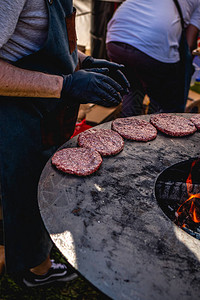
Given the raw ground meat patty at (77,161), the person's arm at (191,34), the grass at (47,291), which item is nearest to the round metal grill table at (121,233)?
the raw ground meat patty at (77,161)

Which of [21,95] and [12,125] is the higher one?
[21,95]

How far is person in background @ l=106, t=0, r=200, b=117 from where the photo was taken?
2.86 metres

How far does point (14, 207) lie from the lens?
1.83 m

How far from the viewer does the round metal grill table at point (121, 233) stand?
0.95m

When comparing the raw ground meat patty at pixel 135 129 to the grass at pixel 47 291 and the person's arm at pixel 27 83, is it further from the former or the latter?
the grass at pixel 47 291

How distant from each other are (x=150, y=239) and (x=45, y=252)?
1.31 metres

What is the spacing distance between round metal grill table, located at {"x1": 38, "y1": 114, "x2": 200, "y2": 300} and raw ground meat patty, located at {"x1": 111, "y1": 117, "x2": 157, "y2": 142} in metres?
0.27

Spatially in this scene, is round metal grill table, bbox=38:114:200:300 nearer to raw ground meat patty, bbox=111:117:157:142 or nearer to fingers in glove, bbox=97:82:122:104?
raw ground meat patty, bbox=111:117:157:142

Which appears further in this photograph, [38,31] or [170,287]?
[38,31]

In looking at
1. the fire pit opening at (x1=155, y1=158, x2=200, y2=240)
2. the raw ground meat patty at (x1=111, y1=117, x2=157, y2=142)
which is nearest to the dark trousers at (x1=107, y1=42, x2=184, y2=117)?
the raw ground meat patty at (x1=111, y1=117, x2=157, y2=142)

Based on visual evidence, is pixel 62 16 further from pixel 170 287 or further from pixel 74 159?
pixel 170 287

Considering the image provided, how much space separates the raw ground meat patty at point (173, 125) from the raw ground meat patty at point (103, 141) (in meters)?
0.38

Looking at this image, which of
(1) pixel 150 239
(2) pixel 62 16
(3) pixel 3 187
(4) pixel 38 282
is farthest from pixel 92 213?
(4) pixel 38 282

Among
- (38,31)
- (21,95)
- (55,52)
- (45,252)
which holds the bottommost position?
(45,252)
